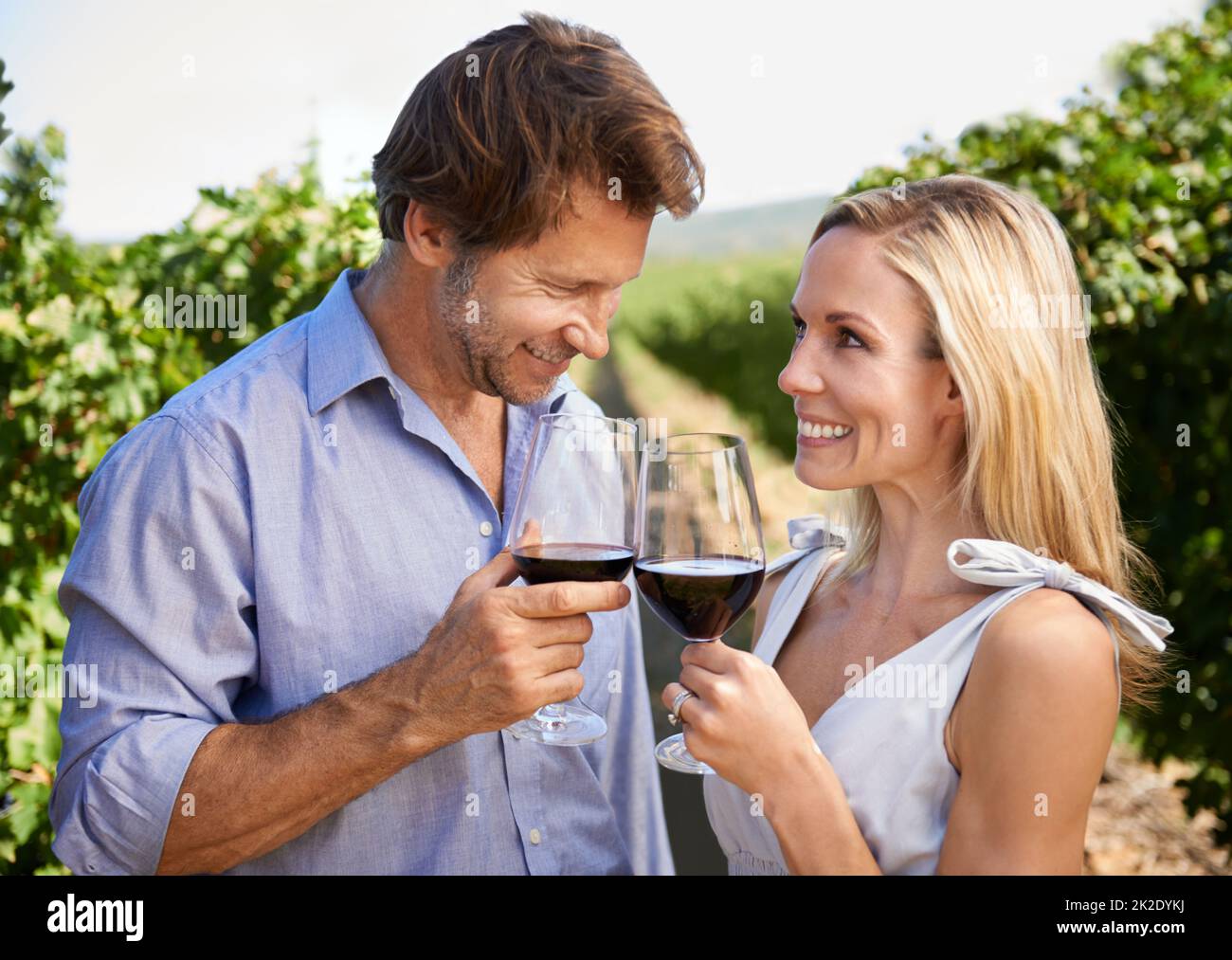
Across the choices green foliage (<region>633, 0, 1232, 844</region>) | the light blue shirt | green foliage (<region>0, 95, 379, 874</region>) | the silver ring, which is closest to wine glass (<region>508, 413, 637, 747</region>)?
the silver ring

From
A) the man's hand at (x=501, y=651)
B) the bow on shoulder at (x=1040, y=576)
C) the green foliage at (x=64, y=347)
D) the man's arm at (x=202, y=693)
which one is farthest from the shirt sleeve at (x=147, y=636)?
the green foliage at (x=64, y=347)

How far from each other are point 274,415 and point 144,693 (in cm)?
55

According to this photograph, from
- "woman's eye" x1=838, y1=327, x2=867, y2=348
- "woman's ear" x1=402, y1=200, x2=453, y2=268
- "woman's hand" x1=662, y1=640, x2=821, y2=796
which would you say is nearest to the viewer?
"woman's hand" x1=662, y1=640, x2=821, y2=796

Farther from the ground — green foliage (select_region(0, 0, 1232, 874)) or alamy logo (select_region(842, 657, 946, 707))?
green foliage (select_region(0, 0, 1232, 874))

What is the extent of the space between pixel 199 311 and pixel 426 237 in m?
1.93

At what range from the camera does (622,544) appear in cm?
180

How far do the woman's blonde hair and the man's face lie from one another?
46 cm

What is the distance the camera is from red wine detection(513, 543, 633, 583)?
1.79 metres

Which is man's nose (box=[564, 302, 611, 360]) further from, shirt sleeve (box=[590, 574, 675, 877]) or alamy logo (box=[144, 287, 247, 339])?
alamy logo (box=[144, 287, 247, 339])

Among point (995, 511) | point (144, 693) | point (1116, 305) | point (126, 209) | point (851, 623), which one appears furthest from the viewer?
point (126, 209)
